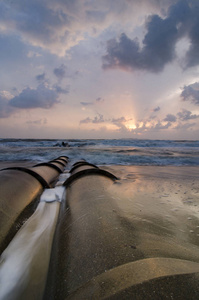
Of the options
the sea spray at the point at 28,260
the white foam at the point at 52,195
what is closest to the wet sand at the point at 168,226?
the sea spray at the point at 28,260

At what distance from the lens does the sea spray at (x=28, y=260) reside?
0.94 m

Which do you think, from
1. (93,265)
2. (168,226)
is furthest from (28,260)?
(168,226)

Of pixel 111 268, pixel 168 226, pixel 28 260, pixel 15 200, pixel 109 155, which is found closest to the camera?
pixel 111 268

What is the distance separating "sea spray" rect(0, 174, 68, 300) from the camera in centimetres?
94

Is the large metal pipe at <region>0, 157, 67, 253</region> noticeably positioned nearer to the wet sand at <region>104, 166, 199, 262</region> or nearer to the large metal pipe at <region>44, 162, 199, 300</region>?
the large metal pipe at <region>44, 162, 199, 300</region>

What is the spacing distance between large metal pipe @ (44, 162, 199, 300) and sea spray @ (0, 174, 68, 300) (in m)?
0.11

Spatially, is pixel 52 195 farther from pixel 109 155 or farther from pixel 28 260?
pixel 109 155

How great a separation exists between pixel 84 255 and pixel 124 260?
223 mm

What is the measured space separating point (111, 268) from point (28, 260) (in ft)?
2.41

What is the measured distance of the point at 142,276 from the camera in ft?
2.15

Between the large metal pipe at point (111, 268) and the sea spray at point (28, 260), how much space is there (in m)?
0.11

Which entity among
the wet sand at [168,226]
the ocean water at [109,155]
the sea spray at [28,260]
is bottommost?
the ocean water at [109,155]

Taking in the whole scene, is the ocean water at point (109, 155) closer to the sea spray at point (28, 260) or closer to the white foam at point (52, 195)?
the white foam at point (52, 195)

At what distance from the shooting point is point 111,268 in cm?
76
